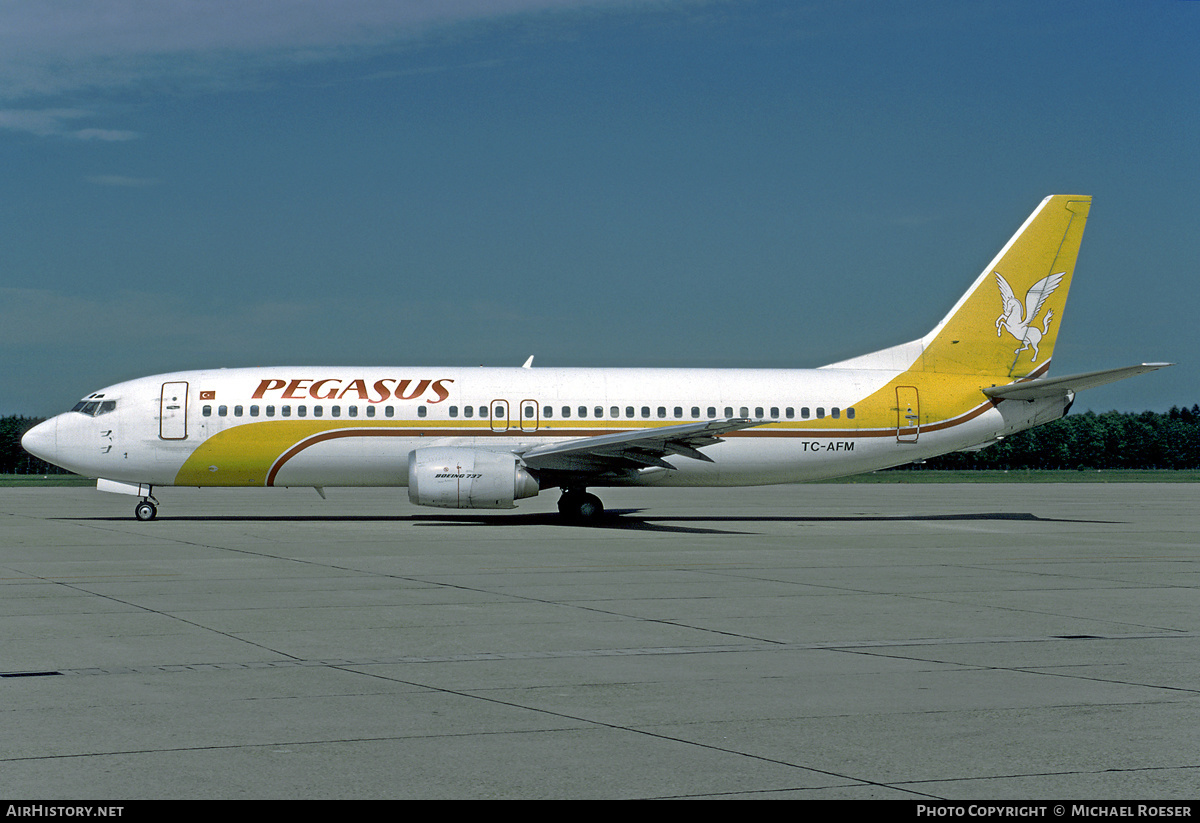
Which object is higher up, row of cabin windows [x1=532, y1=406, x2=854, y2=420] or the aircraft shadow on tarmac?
row of cabin windows [x1=532, y1=406, x2=854, y2=420]

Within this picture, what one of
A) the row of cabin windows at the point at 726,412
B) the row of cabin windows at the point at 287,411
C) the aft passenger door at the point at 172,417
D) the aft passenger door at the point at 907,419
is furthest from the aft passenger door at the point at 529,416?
the aft passenger door at the point at 907,419

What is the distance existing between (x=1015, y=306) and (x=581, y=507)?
41.2 ft

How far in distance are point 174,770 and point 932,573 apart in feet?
44.8

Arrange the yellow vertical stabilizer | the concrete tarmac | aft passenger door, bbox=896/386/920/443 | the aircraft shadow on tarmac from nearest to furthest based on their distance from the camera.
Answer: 1. the concrete tarmac
2. the aircraft shadow on tarmac
3. aft passenger door, bbox=896/386/920/443
4. the yellow vertical stabilizer

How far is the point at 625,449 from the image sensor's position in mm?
29031

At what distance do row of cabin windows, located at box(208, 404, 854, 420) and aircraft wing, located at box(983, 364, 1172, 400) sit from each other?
13.0 feet

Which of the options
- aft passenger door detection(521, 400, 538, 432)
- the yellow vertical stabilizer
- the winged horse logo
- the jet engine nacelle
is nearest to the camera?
the jet engine nacelle

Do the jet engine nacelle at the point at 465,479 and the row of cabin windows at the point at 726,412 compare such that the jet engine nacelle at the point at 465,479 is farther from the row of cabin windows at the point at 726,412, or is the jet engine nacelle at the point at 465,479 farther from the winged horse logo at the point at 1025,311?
the winged horse logo at the point at 1025,311

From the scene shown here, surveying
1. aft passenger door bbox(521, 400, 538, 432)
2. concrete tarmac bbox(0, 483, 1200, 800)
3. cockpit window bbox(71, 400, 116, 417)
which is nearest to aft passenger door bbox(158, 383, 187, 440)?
cockpit window bbox(71, 400, 116, 417)

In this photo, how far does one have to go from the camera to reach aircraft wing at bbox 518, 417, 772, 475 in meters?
27.7

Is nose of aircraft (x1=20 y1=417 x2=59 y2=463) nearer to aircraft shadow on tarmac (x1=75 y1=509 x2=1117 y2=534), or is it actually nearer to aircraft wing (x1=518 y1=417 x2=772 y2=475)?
aircraft shadow on tarmac (x1=75 y1=509 x2=1117 y2=534)

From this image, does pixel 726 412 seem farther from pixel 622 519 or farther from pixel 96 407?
pixel 96 407

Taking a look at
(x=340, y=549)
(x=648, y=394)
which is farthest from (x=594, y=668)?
(x=648, y=394)

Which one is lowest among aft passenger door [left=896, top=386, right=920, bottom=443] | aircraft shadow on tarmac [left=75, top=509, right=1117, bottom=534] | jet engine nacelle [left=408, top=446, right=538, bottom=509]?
aircraft shadow on tarmac [left=75, top=509, right=1117, bottom=534]
